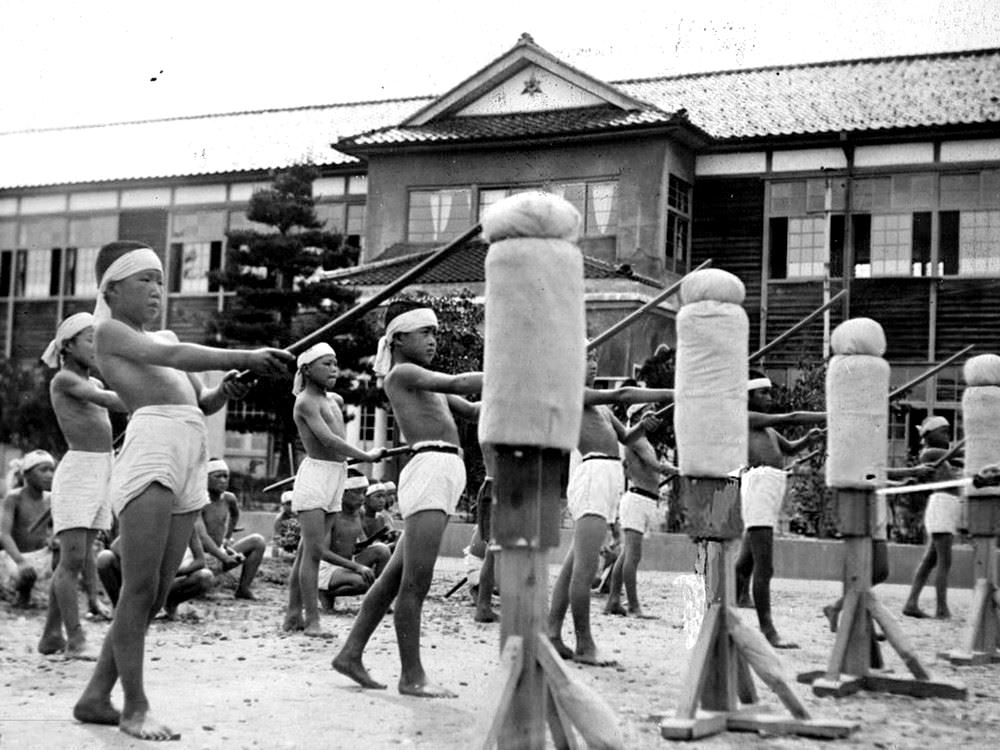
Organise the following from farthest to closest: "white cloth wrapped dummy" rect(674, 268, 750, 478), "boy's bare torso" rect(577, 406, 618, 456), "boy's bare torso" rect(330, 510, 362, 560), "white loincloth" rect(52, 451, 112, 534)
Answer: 1. "boy's bare torso" rect(330, 510, 362, 560)
2. "boy's bare torso" rect(577, 406, 618, 456)
3. "white loincloth" rect(52, 451, 112, 534)
4. "white cloth wrapped dummy" rect(674, 268, 750, 478)

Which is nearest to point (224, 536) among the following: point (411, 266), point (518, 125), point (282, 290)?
point (282, 290)

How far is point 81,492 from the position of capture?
794 centimetres

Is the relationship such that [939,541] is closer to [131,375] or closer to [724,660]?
[724,660]

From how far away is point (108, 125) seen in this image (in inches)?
1287

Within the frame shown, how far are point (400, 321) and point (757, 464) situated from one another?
4561 mm

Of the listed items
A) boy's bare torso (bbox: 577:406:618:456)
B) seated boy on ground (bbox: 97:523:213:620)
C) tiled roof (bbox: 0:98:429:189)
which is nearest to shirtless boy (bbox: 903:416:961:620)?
boy's bare torso (bbox: 577:406:618:456)

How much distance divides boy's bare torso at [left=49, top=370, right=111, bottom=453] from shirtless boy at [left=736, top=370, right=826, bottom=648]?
423 cm

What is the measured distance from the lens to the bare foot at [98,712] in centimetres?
573

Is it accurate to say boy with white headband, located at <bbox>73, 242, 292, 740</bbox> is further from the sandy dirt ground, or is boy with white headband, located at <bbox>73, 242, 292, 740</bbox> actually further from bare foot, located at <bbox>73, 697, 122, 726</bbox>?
the sandy dirt ground

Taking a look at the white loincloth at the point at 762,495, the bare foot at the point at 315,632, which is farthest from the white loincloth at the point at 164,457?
the white loincloth at the point at 762,495

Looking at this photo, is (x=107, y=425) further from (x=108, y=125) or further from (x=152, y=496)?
(x=108, y=125)

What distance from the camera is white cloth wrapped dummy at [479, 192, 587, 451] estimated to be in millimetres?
4883

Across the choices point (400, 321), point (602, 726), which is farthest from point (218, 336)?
point (602, 726)

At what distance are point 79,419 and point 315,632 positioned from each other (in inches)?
91.0
